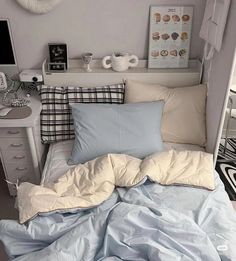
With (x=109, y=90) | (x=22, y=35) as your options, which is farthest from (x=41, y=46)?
(x=109, y=90)

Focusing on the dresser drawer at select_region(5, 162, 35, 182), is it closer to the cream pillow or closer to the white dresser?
the white dresser

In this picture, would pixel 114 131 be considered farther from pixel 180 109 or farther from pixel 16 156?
pixel 16 156

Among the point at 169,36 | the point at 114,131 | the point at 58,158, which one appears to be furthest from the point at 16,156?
the point at 169,36

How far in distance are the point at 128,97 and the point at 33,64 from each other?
2.53 feet

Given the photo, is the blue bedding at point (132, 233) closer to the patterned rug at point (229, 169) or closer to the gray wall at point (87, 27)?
the patterned rug at point (229, 169)

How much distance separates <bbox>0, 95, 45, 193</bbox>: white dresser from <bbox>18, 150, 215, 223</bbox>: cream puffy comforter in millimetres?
392

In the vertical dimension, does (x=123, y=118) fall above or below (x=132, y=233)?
above

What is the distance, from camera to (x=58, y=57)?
195cm

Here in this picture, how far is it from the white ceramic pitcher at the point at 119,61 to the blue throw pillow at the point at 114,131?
1.22 feet

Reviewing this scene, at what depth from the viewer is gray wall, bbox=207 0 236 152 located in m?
1.39

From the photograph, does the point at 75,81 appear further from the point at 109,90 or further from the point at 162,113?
the point at 162,113

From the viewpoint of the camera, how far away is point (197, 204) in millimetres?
1323

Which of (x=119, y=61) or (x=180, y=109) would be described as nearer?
(x=180, y=109)

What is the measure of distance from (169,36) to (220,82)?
0.59 metres
